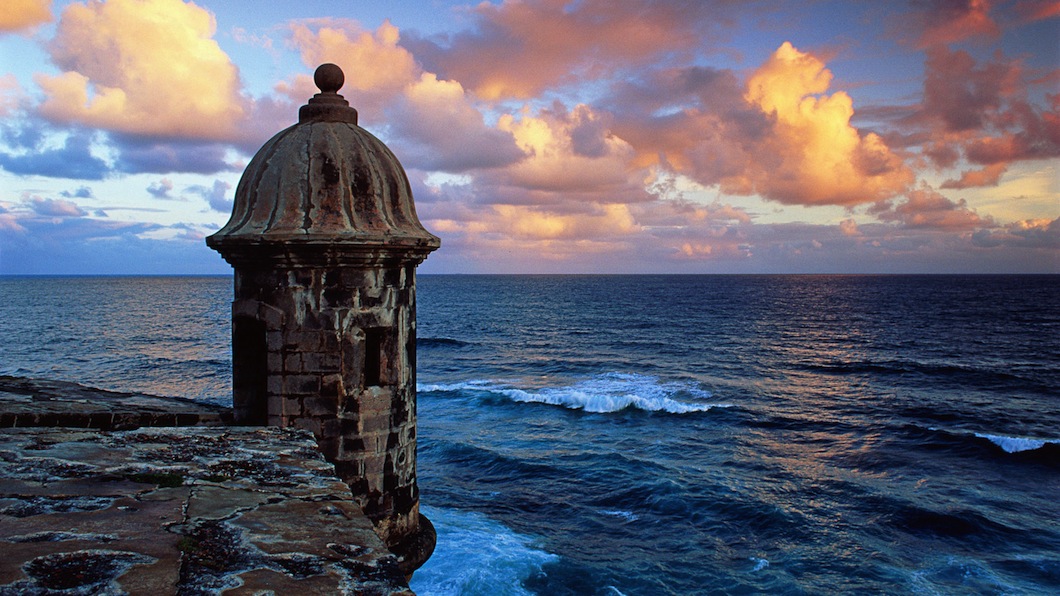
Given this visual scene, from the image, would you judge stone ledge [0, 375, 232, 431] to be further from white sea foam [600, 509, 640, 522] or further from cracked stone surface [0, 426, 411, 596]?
white sea foam [600, 509, 640, 522]

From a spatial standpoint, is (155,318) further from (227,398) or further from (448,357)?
(227,398)

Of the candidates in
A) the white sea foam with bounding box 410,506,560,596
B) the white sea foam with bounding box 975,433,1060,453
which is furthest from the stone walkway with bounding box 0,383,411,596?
the white sea foam with bounding box 975,433,1060,453

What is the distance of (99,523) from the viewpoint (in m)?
3.21

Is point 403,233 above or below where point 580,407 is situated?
above

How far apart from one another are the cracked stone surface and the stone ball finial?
3488mm

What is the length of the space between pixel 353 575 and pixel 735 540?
13465 millimetres

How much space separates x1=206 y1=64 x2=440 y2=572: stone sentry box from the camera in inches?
232

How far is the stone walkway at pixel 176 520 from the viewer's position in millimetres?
2715

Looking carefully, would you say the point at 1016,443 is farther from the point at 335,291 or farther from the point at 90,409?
the point at 90,409

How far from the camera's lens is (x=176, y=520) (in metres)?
3.33

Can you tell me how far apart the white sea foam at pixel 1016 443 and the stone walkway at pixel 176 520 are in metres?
23.4

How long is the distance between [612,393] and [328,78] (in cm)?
2376

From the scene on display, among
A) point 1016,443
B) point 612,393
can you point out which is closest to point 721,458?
point 612,393

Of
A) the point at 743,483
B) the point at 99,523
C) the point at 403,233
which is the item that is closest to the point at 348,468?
the point at 403,233
